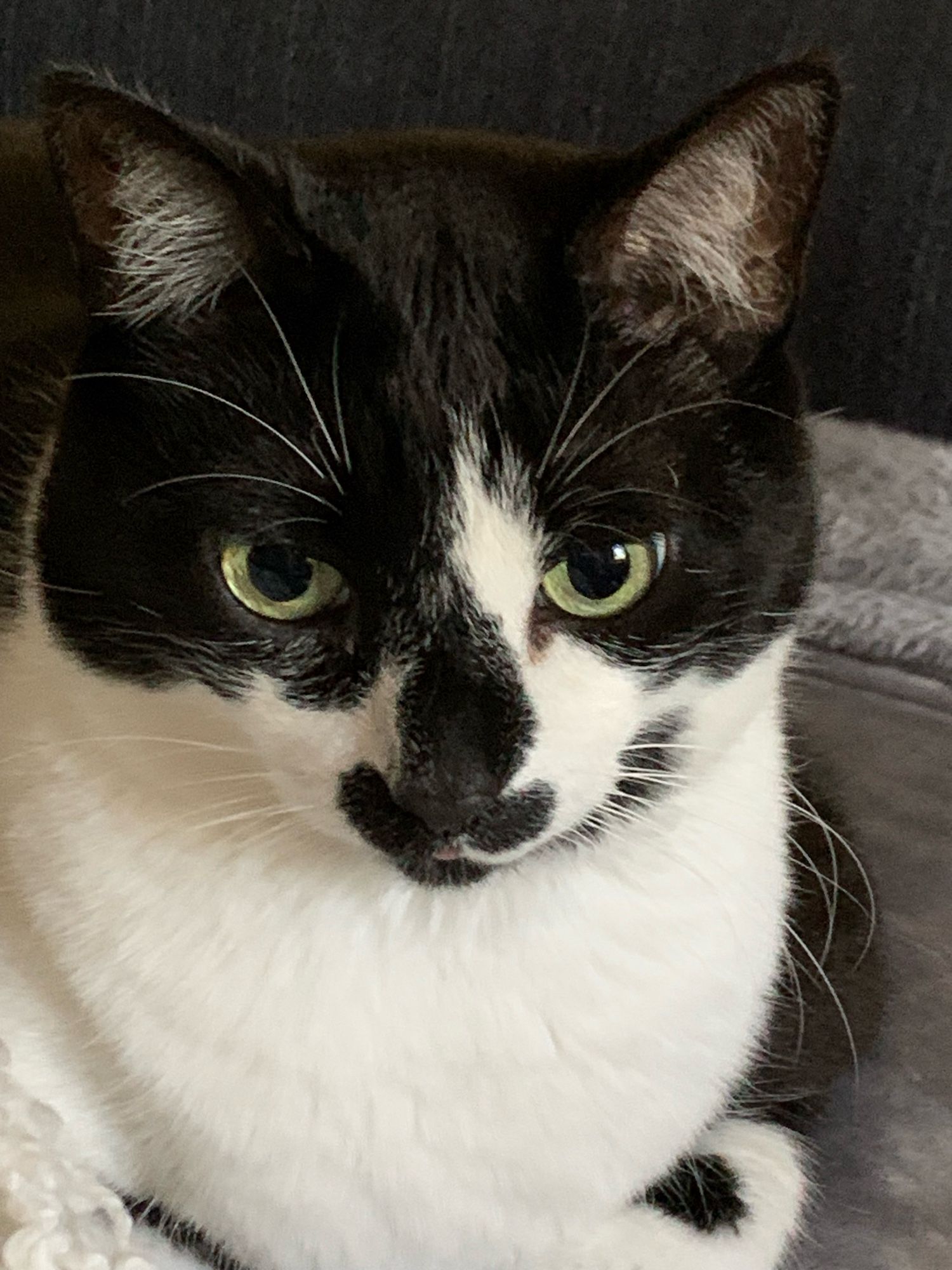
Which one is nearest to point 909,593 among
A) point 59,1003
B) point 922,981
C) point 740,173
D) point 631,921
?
point 922,981

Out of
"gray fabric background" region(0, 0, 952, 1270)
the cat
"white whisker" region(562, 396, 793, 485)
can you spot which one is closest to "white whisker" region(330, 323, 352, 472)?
the cat

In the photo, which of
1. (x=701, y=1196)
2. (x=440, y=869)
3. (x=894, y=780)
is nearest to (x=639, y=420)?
(x=440, y=869)

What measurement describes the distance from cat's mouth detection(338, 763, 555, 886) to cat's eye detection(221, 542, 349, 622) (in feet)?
0.30

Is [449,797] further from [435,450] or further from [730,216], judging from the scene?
[730,216]

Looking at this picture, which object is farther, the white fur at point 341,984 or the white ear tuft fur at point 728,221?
the white fur at point 341,984

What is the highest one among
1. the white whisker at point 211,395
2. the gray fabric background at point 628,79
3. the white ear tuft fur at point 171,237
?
the gray fabric background at point 628,79

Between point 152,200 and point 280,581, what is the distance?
0.21 meters

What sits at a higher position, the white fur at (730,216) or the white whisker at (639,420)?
the white fur at (730,216)

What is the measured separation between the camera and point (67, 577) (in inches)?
33.0

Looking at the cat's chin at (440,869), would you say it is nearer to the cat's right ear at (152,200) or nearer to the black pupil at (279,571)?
the black pupil at (279,571)

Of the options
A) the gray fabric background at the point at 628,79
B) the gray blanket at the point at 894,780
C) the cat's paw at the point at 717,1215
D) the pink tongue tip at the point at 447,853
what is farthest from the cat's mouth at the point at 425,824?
the gray fabric background at the point at 628,79

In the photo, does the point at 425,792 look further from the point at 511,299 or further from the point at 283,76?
the point at 283,76

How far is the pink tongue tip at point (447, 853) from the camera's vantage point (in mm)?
765

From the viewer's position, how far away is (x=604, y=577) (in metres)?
0.77
